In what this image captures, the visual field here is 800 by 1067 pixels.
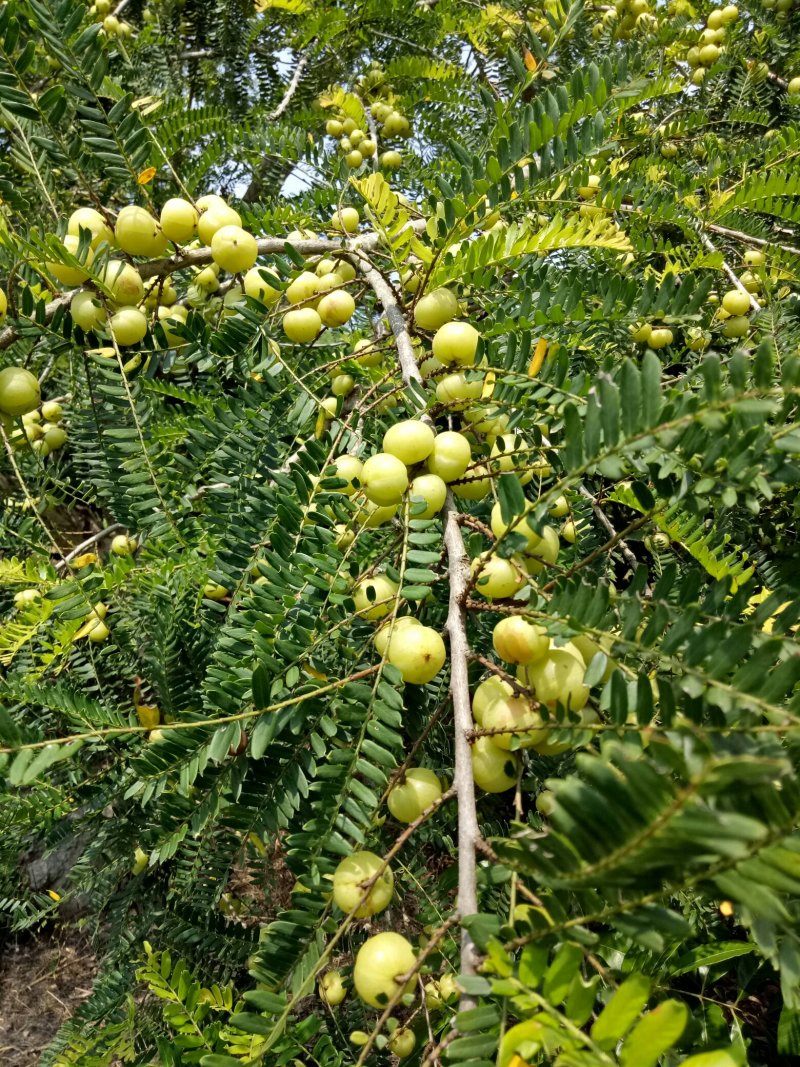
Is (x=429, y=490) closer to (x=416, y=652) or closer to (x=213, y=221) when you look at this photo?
(x=416, y=652)

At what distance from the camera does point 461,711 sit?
740 millimetres

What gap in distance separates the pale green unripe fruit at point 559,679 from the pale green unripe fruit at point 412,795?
0.19 metres

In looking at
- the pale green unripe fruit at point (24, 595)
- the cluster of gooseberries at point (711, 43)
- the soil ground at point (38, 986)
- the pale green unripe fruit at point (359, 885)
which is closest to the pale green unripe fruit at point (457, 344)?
the pale green unripe fruit at point (359, 885)

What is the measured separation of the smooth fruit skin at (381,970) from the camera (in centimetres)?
70

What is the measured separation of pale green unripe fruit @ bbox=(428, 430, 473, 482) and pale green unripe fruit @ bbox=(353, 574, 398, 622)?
0.58 feet

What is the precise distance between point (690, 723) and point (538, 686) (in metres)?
0.27

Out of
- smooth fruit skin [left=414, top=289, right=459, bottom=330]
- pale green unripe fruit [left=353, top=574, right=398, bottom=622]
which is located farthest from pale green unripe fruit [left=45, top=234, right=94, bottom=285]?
pale green unripe fruit [left=353, top=574, right=398, bottom=622]

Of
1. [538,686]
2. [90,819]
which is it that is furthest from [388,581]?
[90,819]

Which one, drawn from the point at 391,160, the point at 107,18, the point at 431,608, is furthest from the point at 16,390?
the point at 107,18

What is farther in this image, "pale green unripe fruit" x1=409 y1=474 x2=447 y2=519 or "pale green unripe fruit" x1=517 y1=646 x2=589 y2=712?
"pale green unripe fruit" x1=409 y1=474 x2=447 y2=519

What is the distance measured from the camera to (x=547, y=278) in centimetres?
120

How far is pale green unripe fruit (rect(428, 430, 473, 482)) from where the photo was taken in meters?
0.94

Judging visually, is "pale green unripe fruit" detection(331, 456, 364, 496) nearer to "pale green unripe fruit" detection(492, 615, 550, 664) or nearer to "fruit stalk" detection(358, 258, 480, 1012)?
"fruit stalk" detection(358, 258, 480, 1012)

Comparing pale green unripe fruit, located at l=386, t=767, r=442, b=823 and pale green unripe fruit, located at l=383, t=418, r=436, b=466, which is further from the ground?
pale green unripe fruit, located at l=383, t=418, r=436, b=466
